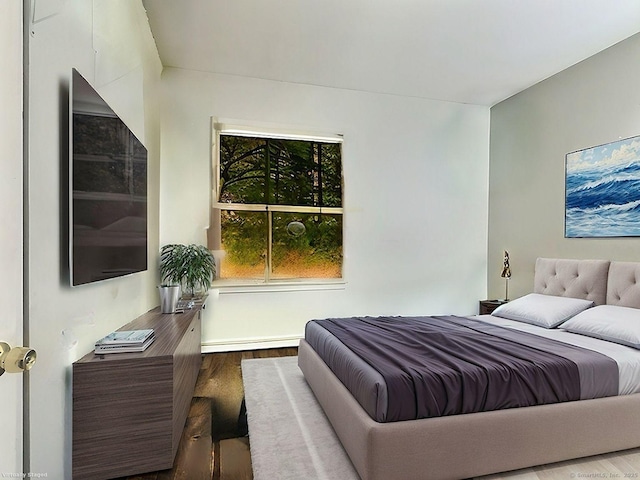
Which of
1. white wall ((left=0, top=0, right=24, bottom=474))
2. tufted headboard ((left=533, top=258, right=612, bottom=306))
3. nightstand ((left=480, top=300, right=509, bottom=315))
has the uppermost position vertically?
white wall ((left=0, top=0, right=24, bottom=474))

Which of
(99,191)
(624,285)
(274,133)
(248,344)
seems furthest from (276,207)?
(624,285)

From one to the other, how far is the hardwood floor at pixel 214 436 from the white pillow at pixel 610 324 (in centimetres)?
252

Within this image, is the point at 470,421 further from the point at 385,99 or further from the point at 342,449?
the point at 385,99

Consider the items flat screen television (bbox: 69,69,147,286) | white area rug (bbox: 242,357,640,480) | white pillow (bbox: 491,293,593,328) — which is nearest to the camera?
flat screen television (bbox: 69,69,147,286)

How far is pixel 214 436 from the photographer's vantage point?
7.28 ft

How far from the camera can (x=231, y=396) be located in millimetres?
2811

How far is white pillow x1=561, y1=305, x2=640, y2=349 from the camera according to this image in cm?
240

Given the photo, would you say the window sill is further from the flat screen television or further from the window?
the flat screen television

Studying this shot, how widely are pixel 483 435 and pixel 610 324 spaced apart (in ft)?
5.03

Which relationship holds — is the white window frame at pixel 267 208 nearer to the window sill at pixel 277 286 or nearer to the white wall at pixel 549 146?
the window sill at pixel 277 286

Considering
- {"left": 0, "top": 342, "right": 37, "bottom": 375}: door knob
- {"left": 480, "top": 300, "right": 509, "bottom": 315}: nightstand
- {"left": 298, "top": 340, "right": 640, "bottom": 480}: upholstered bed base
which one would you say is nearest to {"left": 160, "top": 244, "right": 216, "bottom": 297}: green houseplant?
{"left": 298, "top": 340, "right": 640, "bottom": 480}: upholstered bed base

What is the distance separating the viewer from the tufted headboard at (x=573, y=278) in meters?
3.19

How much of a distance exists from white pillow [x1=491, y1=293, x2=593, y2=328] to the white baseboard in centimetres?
231

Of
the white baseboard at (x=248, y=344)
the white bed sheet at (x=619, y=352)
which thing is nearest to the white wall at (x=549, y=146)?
the white bed sheet at (x=619, y=352)
